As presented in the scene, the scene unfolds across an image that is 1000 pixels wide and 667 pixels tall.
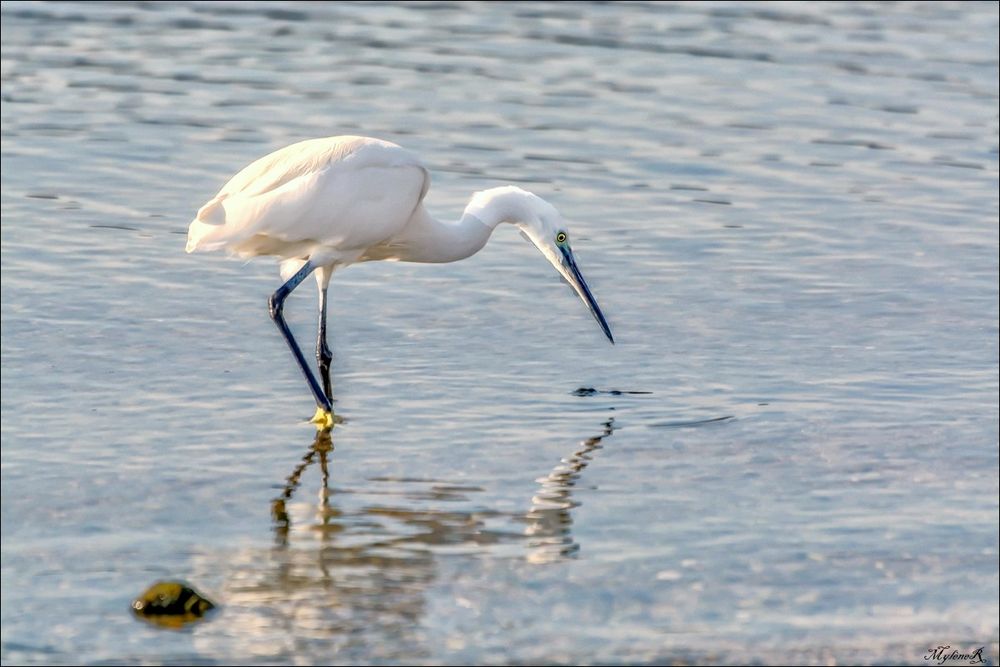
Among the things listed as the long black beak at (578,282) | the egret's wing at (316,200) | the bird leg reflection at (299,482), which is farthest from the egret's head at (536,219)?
the bird leg reflection at (299,482)

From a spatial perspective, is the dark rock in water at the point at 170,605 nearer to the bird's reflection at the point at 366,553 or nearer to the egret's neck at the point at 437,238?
the bird's reflection at the point at 366,553

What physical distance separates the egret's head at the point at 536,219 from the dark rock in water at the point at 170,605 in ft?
13.4

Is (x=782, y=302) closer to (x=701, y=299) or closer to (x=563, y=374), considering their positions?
(x=701, y=299)

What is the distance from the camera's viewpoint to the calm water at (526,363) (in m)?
6.85

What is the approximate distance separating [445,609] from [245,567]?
36.6 inches

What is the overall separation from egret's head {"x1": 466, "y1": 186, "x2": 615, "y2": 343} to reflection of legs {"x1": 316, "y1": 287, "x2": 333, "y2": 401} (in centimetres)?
104

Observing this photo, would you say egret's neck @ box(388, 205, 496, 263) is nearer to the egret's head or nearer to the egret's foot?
the egret's head

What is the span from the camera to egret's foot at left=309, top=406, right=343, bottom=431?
30.4 feet

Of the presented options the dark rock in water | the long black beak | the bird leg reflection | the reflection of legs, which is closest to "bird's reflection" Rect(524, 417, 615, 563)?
the bird leg reflection

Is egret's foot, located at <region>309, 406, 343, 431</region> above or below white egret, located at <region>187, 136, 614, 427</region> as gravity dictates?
below

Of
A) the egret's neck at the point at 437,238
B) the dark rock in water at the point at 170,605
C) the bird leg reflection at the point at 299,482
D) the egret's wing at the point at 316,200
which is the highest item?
the egret's wing at the point at 316,200

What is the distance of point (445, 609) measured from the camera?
6762mm

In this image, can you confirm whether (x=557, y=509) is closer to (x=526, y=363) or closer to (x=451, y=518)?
(x=451, y=518)

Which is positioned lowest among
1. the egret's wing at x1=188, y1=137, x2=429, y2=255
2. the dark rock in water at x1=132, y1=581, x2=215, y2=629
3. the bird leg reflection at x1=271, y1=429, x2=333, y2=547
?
the bird leg reflection at x1=271, y1=429, x2=333, y2=547
